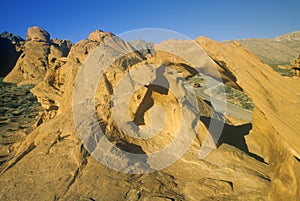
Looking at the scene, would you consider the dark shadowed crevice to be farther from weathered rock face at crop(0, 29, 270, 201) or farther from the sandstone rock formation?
weathered rock face at crop(0, 29, 270, 201)

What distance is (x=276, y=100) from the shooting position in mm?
4484

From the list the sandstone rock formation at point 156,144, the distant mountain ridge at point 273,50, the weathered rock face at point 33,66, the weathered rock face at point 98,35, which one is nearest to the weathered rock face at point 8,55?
the weathered rock face at point 33,66

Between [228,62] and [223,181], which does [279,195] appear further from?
[228,62]

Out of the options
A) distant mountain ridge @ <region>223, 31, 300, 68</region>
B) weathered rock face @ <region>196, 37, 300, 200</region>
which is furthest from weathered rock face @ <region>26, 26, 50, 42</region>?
distant mountain ridge @ <region>223, 31, 300, 68</region>

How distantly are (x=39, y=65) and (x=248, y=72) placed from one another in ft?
124

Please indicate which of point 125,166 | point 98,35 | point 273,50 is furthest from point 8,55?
point 273,50

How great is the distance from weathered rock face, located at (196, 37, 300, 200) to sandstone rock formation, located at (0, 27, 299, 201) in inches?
0.7

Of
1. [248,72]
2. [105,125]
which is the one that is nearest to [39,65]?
[105,125]

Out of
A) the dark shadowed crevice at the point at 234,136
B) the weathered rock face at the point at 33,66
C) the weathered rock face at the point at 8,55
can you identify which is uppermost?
the weathered rock face at the point at 8,55

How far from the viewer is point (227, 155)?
237 inches

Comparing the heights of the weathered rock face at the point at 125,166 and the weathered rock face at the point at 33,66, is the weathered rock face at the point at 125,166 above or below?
below

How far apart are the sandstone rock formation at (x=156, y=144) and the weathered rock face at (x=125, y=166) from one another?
19mm

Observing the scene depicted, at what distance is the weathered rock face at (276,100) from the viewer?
4.19 m

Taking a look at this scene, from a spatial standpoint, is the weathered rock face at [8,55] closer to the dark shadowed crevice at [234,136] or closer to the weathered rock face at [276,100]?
the dark shadowed crevice at [234,136]
